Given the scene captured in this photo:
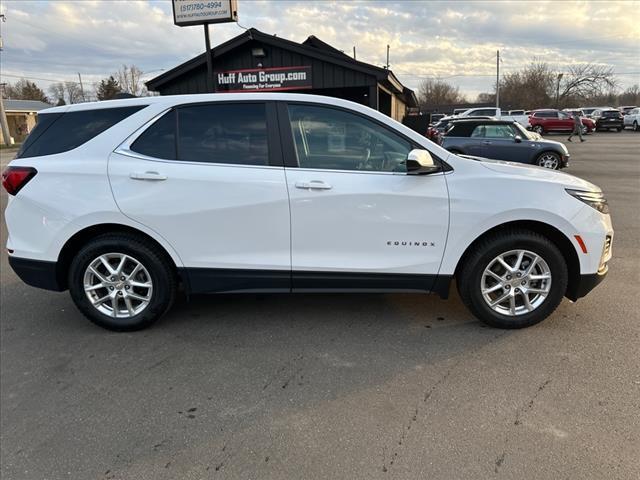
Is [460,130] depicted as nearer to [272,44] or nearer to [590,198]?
[272,44]

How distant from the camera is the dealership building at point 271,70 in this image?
47.8ft

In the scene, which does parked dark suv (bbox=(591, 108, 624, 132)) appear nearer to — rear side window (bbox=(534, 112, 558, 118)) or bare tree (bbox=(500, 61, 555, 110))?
rear side window (bbox=(534, 112, 558, 118))

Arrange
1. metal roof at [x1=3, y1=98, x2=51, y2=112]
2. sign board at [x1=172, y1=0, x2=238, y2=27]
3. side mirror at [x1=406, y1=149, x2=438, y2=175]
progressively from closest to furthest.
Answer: side mirror at [x1=406, y1=149, x2=438, y2=175] < sign board at [x1=172, y1=0, x2=238, y2=27] < metal roof at [x1=3, y1=98, x2=51, y2=112]

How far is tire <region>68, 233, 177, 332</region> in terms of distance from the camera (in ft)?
12.3

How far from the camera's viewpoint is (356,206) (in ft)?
11.5

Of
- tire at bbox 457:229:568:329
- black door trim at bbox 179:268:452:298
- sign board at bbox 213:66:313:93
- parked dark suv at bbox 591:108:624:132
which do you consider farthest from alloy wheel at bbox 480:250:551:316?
parked dark suv at bbox 591:108:624:132

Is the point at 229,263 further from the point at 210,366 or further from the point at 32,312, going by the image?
the point at 32,312

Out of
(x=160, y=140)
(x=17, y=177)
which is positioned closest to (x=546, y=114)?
(x=160, y=140)

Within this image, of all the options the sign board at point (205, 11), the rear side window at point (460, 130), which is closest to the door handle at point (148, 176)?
the sign board at point (205, 11)

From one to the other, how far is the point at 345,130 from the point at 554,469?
2543 mm

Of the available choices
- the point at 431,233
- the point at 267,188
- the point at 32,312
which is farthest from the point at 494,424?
the point at 32,312

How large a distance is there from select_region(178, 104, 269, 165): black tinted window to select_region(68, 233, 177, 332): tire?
2.72 ft

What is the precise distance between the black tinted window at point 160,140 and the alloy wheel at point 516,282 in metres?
2.59

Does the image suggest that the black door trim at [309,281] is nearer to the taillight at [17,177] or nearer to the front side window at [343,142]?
the front side window at [343,142]
